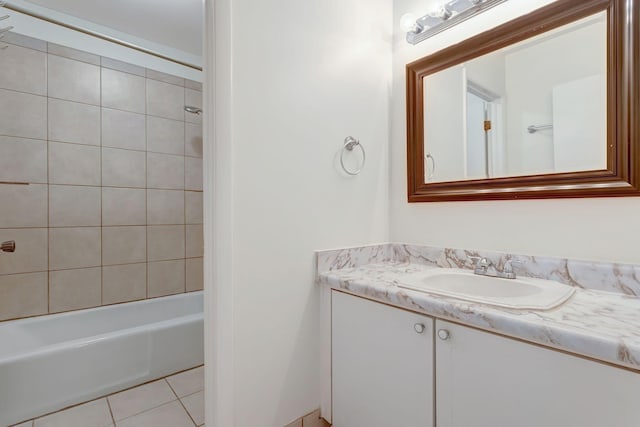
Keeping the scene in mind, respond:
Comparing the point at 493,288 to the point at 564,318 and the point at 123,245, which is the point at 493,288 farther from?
the point at 123,245

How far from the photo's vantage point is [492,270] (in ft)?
3.77

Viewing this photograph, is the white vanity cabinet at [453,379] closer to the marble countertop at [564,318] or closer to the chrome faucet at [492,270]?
the marble countertop at [564,318]

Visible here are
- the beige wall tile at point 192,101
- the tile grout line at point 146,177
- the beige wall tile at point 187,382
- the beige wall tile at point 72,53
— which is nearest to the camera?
the beige wall tile at point 187,382

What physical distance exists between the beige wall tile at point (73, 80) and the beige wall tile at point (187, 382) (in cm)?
202

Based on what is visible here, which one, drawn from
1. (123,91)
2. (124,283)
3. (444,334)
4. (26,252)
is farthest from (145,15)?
(444,334)

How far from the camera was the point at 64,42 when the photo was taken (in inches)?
77.6

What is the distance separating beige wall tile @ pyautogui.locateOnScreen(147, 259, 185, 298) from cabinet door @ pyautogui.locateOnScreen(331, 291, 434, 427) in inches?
71.4

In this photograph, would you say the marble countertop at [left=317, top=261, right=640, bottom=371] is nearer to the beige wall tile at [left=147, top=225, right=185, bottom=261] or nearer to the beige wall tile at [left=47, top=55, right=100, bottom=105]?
the beige wall tile at [left=147, top=225, right=185, bottom=261]

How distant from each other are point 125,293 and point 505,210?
2576 millimetres

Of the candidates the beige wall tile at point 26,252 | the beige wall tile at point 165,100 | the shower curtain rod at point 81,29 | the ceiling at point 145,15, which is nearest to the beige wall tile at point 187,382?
the beige wall tile at point 26,252

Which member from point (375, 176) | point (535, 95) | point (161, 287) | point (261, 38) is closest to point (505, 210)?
point (535, 95)

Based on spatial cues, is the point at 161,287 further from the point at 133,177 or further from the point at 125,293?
the point at 133,177

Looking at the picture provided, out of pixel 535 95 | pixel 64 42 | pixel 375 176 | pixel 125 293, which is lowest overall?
pixel 125 293

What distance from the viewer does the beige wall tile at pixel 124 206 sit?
7.03ft
